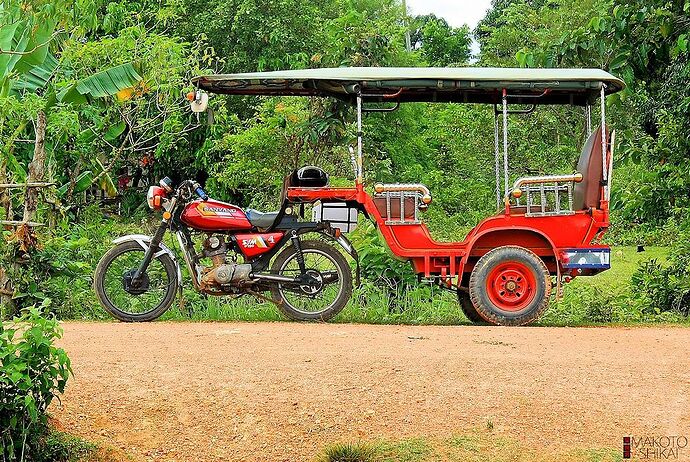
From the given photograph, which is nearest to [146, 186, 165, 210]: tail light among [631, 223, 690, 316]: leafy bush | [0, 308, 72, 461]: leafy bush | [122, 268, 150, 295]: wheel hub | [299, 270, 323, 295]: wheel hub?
[122, 268, 150, 295]: wheel hub

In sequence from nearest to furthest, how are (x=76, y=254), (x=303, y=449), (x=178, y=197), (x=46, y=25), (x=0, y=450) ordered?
(x=0, y=450) < (x=303, y=449) < (x=46, y=25) < (x=178, y=197) < (x=76, y=254)

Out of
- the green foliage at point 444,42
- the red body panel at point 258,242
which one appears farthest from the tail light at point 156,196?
the green foliage at point 444,42

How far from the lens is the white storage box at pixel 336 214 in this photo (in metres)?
9.10

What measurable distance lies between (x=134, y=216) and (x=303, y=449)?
16.2 m

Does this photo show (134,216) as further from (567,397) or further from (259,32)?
(567,397)

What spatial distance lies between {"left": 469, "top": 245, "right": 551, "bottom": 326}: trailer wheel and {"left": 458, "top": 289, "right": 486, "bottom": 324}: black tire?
57cm

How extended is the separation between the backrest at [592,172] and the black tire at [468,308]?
140cm

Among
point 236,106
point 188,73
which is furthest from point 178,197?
point 236,106

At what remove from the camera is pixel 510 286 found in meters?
8.84

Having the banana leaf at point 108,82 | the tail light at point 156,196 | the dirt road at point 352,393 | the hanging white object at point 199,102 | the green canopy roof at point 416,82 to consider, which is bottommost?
the dirt road at point 352,393

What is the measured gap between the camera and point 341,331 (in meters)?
7.90

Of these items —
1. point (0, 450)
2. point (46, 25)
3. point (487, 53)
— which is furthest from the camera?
point (487, 53)

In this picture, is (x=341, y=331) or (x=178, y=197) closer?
(x=341, y=331)

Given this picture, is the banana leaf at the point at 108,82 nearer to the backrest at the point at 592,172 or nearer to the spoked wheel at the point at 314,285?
the spoked wheel at the point at 314,285
